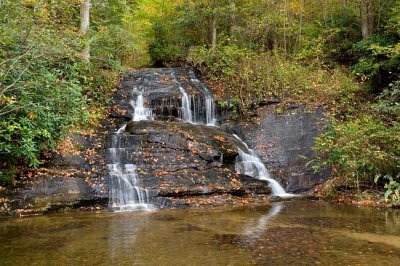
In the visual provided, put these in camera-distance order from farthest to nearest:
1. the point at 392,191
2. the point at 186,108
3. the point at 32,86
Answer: the point at 186,108 → the point at 392,191 → the point at 32,86

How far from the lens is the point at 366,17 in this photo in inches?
716

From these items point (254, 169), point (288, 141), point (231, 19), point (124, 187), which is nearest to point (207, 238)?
point (124, 187)

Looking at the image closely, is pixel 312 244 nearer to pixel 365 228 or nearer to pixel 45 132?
pixel 365 228

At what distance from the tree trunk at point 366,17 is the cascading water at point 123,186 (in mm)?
12902

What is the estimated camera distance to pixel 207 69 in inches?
778

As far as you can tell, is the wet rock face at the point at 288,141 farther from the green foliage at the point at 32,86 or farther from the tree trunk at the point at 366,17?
the green foliage at the point at 32,86

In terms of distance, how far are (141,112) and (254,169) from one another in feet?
18.1

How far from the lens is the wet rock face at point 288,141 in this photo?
1359 centimetres

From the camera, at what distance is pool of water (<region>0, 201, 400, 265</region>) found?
5.85 metres

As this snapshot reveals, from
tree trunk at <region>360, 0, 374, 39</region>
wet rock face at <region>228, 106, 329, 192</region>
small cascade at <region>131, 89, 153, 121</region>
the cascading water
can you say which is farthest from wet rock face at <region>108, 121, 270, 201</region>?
tree trunk at <region>360, 0, 374, 39</region>

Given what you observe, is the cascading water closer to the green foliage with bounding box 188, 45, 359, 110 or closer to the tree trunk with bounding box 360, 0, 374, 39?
the green foliage with bounding box 188, 45, 359, 110

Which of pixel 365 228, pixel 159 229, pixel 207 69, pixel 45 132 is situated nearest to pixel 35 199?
pixel 45 132

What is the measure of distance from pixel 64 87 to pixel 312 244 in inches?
306

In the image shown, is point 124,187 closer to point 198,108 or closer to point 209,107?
point 198,108
